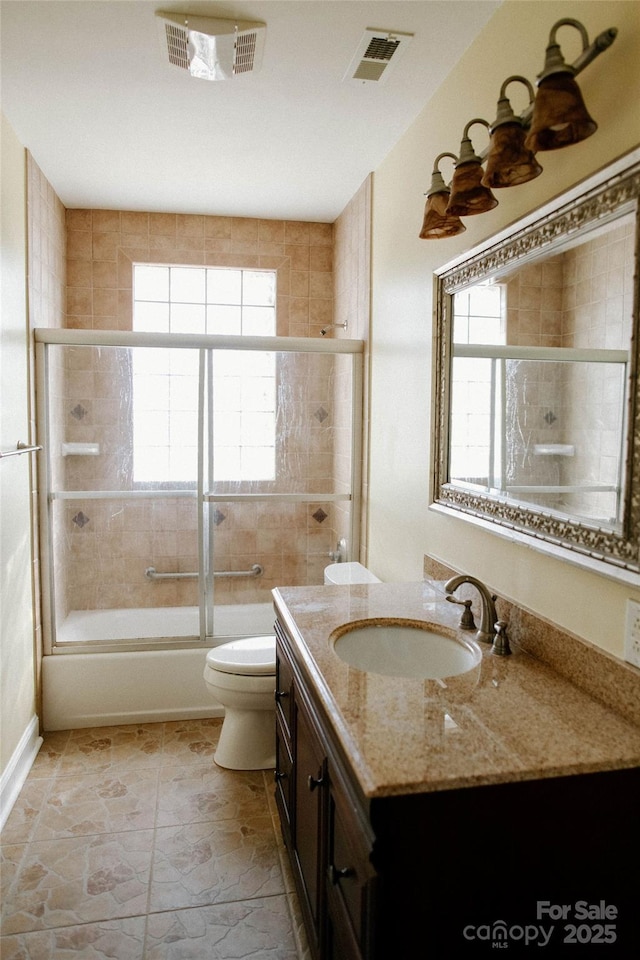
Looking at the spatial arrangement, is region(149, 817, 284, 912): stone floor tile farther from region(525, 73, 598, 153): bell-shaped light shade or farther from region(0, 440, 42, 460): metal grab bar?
region(525, 73, 598, 153): bell-shaped light shade

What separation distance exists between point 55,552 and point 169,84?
200 centimetres

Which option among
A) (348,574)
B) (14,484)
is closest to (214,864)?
(348,574)

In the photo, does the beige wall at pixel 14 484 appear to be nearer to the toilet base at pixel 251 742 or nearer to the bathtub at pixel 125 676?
the bathtub at pixel 125 676

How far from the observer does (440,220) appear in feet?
6.14

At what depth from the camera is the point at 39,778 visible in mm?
2596

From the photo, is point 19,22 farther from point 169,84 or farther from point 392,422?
point 392,422

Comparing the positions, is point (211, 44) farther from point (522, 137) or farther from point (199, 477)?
point (199, 477)

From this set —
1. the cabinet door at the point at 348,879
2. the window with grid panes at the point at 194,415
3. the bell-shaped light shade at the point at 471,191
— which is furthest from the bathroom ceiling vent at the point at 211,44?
the cabinet door at the point at 348,879

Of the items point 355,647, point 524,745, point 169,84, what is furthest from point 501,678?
point 169,84

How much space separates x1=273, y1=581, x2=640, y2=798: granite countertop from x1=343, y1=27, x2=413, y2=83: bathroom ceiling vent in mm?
1749

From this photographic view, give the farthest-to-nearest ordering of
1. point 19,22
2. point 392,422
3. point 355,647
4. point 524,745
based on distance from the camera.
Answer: point 392,422
point 19,22
point 355,647
point 524,745

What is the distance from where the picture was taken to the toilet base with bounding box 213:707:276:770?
2.66 metres

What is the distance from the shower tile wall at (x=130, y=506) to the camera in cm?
305

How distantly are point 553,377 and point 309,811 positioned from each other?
48.0 inches
